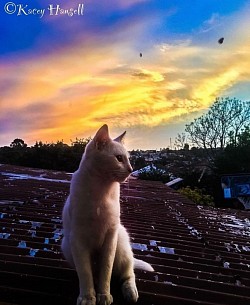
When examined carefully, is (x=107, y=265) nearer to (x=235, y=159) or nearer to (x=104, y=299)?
(x=104, y=299)

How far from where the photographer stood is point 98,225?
2271 mm

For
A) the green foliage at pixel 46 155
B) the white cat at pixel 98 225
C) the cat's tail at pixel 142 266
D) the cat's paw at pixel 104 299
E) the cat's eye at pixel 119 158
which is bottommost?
the cat's paw at pixel 104 299

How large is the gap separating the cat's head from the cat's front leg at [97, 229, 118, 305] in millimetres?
357

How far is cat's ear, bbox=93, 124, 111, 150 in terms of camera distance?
2.44 m

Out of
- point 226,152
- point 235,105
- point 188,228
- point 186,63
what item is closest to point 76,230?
point 188,228

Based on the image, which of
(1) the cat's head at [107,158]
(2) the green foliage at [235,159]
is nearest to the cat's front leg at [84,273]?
(1) the cat's head at [107,158]

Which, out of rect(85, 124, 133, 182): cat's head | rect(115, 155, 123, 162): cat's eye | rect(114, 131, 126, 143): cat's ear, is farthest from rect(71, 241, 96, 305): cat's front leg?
rect(114, 131, 126, 143): cat's ear

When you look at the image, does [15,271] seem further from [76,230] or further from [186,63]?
[186,63]

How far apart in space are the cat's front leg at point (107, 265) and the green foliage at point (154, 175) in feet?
64.5

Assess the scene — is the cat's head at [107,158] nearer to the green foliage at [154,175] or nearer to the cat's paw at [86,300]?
the cat's paw at [86,300]

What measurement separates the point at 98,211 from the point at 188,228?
123 inches

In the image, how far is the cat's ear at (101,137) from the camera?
2.44m

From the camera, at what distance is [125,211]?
18.9 feet

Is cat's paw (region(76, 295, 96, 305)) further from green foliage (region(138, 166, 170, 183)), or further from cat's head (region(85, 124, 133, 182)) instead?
green foliage (region(138, 166, 170, 183))
